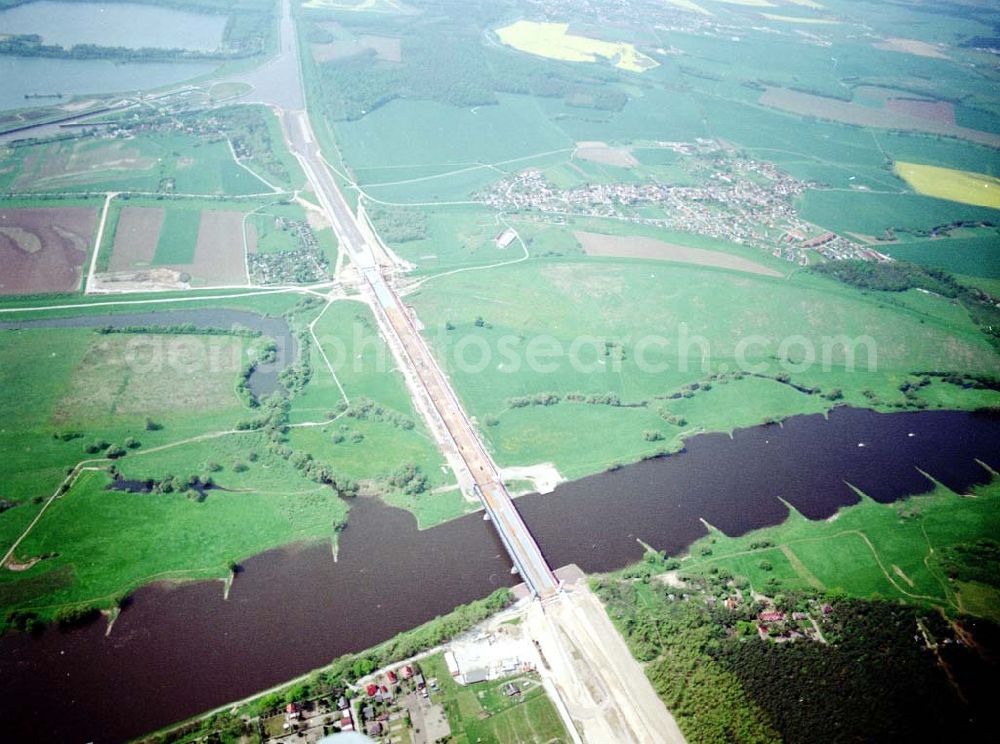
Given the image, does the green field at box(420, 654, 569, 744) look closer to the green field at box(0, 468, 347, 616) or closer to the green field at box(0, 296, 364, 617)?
the green field at box(0, 468, 347, 616)

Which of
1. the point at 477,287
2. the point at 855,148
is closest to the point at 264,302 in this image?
the point at 477,287

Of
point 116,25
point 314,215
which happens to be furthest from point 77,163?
point 116,25

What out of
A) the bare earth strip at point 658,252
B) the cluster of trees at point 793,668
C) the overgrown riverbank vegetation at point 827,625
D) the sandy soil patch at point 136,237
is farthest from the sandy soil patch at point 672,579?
the sandy soil patch at point 136,237

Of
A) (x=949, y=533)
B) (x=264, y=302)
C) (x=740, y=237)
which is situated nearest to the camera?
(x=949, y=533)

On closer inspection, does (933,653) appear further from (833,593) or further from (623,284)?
(623,284)

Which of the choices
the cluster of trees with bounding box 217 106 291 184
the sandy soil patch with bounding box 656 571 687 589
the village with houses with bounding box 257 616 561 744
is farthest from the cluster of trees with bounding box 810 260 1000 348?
the cluster of trees with bounding box 217 106 291 184

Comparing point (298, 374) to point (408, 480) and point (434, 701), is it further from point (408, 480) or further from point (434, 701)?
point (434, 701)
